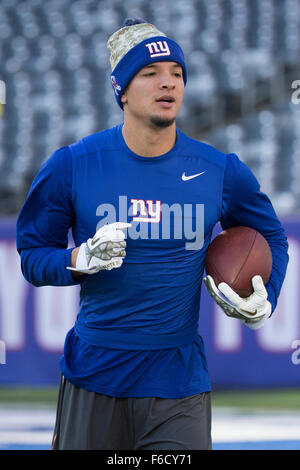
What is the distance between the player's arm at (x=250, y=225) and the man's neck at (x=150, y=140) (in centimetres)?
25

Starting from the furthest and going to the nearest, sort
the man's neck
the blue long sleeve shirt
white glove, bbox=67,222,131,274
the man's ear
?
1. the man's ear
2. the man's neck
3. the blue long sleeve shirt
4. white glove, bbox=67,222,131,274

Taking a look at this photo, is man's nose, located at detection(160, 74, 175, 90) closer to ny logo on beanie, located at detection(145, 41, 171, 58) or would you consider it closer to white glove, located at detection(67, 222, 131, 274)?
ny logo on beanie, located at detection(145, 41, 171, 58)

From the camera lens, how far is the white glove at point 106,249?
7.57ft

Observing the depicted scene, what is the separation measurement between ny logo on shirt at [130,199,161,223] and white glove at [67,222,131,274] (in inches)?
6.2

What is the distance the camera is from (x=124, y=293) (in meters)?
2.47

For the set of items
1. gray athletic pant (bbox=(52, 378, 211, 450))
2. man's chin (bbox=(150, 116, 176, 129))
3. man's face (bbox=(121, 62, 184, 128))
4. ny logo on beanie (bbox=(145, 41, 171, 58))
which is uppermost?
ny logo on beanie (bbox=(145, 41, 171, 58))

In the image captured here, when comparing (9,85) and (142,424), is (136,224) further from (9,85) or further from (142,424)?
(9,85)

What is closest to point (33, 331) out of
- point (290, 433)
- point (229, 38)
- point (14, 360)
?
point (14, 360)

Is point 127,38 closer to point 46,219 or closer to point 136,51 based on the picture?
point 136,51

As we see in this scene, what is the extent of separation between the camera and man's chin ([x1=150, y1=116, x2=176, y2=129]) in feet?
8.19

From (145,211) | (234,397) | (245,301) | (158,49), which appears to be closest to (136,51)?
(158,49)

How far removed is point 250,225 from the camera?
2.77m

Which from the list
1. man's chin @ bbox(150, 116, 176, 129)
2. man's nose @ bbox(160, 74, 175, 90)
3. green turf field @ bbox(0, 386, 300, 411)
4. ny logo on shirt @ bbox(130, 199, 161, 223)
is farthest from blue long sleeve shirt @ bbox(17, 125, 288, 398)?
green turf field @ bbox(0, 386, 300, 411)

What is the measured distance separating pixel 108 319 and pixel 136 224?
0.34m
